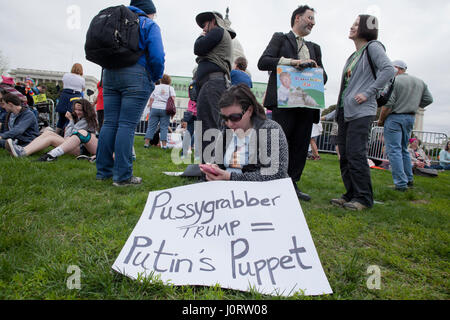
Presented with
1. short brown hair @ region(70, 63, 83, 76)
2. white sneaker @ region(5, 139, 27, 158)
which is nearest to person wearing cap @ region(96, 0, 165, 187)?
white sneaker @ region(5, 139, 27, 158)

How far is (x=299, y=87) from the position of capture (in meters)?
3.04

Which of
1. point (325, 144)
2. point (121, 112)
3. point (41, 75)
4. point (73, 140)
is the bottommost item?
point (325, 144)

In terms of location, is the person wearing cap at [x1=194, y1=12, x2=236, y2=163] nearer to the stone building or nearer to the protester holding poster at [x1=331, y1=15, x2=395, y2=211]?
the protester holding poster at [x1=331, y1=15, x2=395, y2=211]

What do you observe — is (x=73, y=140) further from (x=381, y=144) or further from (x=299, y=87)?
(x=381, y=144)

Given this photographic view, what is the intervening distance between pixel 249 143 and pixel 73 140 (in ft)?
11.5

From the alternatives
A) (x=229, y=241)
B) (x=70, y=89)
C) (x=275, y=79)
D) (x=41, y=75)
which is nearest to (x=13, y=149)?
(x=70, y=89)

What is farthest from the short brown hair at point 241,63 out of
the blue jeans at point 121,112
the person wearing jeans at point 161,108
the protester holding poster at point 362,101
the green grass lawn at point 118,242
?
the green grass lawn at point 118,242

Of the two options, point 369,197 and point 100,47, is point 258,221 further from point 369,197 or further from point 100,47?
point 100,47

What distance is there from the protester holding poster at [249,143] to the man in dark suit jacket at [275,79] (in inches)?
40.1

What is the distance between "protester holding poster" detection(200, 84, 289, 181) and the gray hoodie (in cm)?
119

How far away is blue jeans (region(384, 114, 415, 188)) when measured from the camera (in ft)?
13.8

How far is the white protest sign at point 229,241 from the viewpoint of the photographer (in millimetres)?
1266

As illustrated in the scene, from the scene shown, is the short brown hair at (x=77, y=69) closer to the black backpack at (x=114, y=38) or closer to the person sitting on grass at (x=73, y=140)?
the person sitting on grass at (x=73, y=140)
